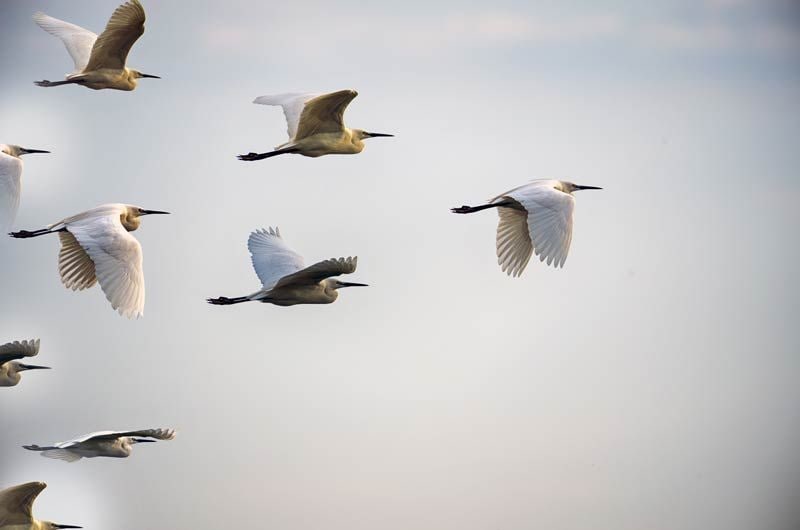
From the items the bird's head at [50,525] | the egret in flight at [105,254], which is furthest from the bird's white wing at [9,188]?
the bird's head at [50,525]

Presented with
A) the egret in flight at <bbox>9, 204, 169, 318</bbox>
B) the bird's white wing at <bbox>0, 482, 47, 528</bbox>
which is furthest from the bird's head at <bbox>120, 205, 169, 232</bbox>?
the bird's white wing at <bbox>0, 482, 47, 528</bbox>

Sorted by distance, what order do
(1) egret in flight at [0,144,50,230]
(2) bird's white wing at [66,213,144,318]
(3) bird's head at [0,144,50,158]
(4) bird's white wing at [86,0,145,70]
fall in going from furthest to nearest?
(3) bird's head at [0,144,50,158] → (1) egret in flight at [0,144,50,230] → (4) bird's white wing at [86,0,145,70] → (2) bird's white wing at [66,213,144,318]

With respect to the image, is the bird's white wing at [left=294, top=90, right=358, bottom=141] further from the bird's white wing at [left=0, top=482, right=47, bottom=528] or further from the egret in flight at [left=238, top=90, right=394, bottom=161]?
the bird's white wing at [left=0, top=482, right=47, bottom=528]

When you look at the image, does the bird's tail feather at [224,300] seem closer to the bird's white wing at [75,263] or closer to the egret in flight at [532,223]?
the bird's white wing at [75,263]

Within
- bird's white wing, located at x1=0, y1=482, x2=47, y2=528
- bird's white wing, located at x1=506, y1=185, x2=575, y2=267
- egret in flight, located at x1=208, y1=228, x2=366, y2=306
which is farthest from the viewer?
bird's white wing, located at x1=0, y1=482, x2=47, y2=528

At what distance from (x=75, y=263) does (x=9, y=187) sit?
1740 millimetres

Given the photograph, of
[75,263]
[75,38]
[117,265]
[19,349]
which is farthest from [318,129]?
[75,38]

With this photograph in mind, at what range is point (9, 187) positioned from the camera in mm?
16422

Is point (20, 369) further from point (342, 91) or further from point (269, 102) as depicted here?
point (342, 91)

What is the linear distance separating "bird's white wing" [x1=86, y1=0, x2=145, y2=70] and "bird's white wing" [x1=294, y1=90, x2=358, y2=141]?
72.3 inches

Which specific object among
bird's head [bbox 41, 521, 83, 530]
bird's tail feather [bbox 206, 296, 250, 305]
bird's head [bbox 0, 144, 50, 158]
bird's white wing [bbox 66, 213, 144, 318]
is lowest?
bird's head [bbox 41, 521, 83, 530]

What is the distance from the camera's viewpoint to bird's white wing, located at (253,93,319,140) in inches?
642

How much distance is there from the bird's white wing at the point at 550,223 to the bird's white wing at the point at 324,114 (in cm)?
186

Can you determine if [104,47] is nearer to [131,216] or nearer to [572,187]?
[131,216]
